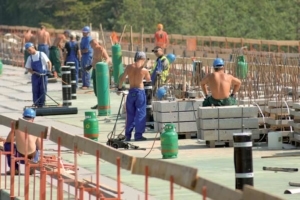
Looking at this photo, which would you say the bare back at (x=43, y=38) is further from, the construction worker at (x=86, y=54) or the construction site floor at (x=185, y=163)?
the construction site floor at (x=185, y=163)

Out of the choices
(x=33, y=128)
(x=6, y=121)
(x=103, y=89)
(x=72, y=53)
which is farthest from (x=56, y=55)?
(x=33, y=128)

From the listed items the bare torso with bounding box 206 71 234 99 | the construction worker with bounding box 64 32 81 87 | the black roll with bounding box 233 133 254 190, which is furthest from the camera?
the construction worker with bounding box 64 32 81 87

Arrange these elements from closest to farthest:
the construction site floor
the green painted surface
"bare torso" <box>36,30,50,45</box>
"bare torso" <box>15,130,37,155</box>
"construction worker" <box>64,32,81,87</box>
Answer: the construction site floor, "bare torso" <box>15,130,37,155</box>, the green painted surface, "construction worker" <box>64,32,81,87</box>, "bare torso" <box>36,30,50,45</box>

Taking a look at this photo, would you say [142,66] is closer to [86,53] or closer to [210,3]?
[86,53]

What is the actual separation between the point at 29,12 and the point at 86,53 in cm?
5062

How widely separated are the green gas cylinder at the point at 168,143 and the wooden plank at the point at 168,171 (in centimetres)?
851

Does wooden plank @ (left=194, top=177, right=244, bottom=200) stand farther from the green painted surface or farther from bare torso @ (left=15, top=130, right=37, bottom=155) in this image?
the green painted surface

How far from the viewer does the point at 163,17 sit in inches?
2515

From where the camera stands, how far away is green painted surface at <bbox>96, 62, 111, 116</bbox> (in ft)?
94.1

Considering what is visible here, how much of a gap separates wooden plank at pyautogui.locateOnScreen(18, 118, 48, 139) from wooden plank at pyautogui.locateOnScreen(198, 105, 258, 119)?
19.0 ft

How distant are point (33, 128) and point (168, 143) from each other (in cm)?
469

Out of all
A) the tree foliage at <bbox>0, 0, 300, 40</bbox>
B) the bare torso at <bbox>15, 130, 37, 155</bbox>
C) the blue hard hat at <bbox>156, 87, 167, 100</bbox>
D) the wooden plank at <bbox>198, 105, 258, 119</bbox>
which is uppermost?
the tree foliage at <bbox>0, 0, 300, 40</bbox>

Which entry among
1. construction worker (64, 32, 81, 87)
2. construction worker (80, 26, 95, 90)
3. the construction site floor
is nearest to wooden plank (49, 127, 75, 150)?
the construction site floor

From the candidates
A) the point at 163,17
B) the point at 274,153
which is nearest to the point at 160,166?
the point at 274,153
